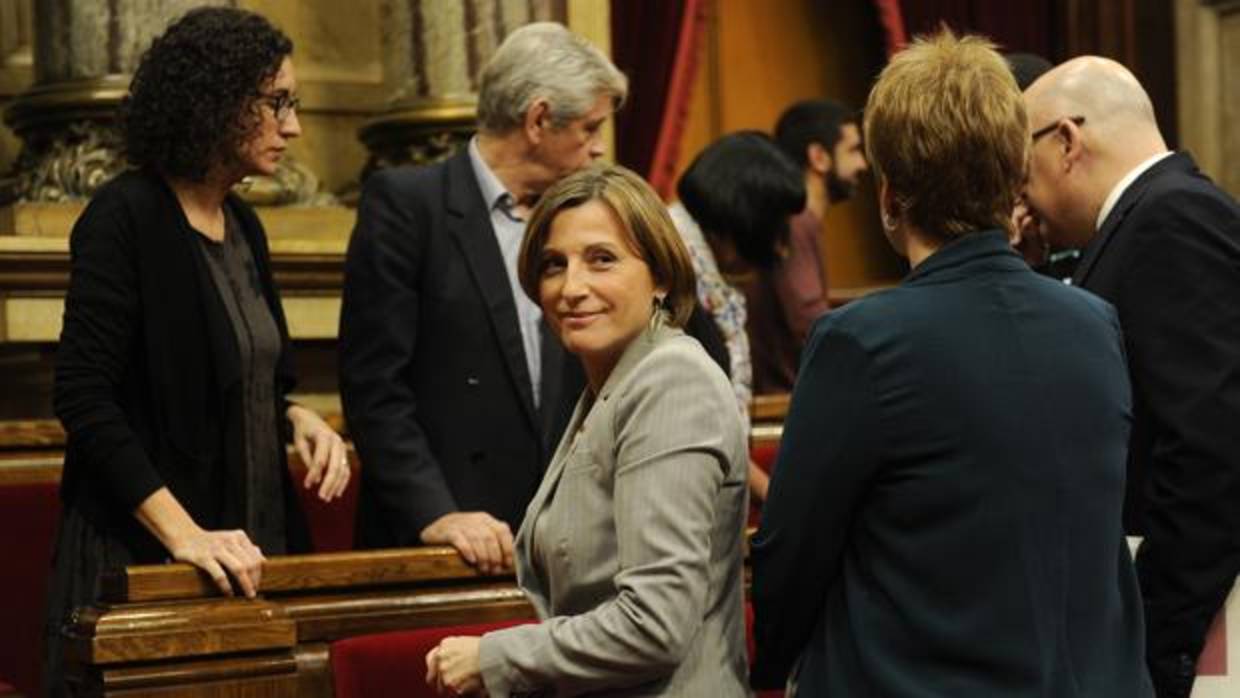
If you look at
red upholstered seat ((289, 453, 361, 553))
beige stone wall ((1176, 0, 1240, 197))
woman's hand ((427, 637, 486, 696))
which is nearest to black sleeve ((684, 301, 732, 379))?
red upholstered seat ((289, 453, 361, 553))

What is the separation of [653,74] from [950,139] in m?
5.25

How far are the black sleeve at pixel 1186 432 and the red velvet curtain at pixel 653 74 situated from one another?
469cm

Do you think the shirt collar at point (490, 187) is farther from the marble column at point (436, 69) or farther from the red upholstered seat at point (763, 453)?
the marble column at point (436, 69)

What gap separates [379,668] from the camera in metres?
2.80

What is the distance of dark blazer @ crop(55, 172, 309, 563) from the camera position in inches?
121

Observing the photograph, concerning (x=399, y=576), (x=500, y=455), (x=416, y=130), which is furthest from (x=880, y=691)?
(x=416, y=130)

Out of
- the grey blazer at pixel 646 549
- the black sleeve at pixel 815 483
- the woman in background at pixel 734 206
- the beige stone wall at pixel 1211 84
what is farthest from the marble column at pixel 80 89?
the beige stone wall at pixel 1211 84

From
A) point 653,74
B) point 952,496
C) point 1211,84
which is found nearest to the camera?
point 952,496

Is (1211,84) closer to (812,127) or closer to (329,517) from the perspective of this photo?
(812,127)

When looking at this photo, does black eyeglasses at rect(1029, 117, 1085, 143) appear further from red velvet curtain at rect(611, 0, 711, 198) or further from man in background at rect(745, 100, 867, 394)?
red velvet curtain at rect(611, 0, 711, 198)

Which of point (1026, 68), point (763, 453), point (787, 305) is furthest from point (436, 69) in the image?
point (1026, 68)

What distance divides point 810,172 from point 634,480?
15.6ft

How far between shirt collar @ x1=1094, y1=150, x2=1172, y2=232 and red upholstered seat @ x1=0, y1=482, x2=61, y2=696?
6.71 feet

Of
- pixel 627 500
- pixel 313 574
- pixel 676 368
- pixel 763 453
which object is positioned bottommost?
pixel 763 453
